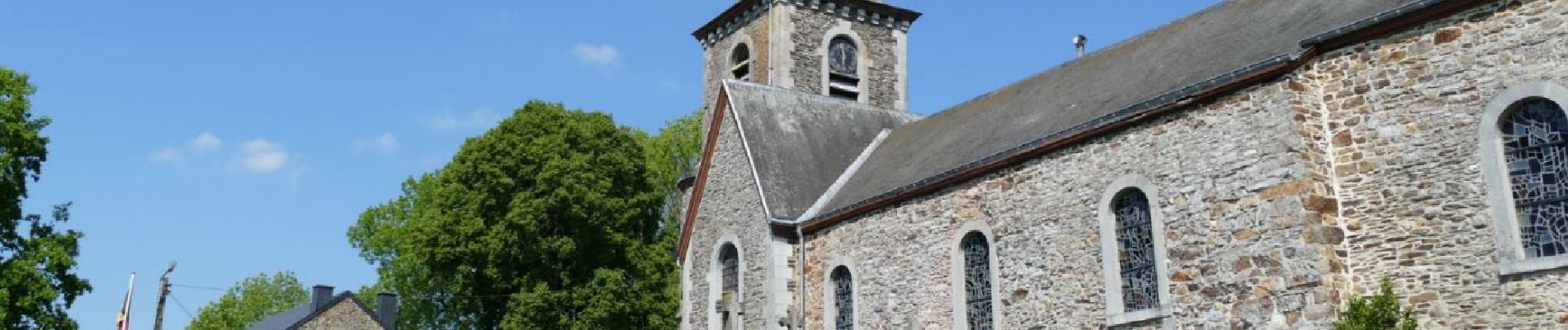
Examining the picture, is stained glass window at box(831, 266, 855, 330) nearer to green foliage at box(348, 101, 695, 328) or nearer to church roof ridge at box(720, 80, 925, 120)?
church roof ridge at box(720, 80, 925, 120)

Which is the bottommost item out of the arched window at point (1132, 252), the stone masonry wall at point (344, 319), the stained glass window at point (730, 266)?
the arched window at point (1132, 252)

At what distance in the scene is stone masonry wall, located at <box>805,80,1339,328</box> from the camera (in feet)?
42.4

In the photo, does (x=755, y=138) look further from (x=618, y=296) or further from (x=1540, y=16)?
(x=1540, y=16)

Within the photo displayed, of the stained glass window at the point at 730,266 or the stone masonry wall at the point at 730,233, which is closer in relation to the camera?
the stone masonry wall at the point at 730,233

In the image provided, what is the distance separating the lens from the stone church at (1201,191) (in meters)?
11.9

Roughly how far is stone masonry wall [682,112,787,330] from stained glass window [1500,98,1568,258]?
1111cm

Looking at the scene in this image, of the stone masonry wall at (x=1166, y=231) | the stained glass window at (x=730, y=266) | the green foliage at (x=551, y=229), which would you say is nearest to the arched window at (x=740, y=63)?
the green foliage at (x=551, y=229)

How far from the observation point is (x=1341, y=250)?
12.8 meters

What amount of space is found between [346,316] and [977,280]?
22.6 meters

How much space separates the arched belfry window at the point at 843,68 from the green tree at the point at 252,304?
97.2 ft

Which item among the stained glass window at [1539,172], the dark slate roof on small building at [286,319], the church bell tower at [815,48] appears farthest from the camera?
the dark slate roof on small building at [286,319]

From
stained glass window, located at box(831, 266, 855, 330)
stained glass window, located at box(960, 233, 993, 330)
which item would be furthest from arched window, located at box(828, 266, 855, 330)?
stained glass window, located at box(960, 233, 993, 330)

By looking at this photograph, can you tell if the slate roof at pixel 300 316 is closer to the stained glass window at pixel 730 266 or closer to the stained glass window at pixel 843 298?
the stained glass window at pixel 730 266

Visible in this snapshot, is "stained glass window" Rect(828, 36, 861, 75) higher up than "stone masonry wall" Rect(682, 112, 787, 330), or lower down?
higher up
